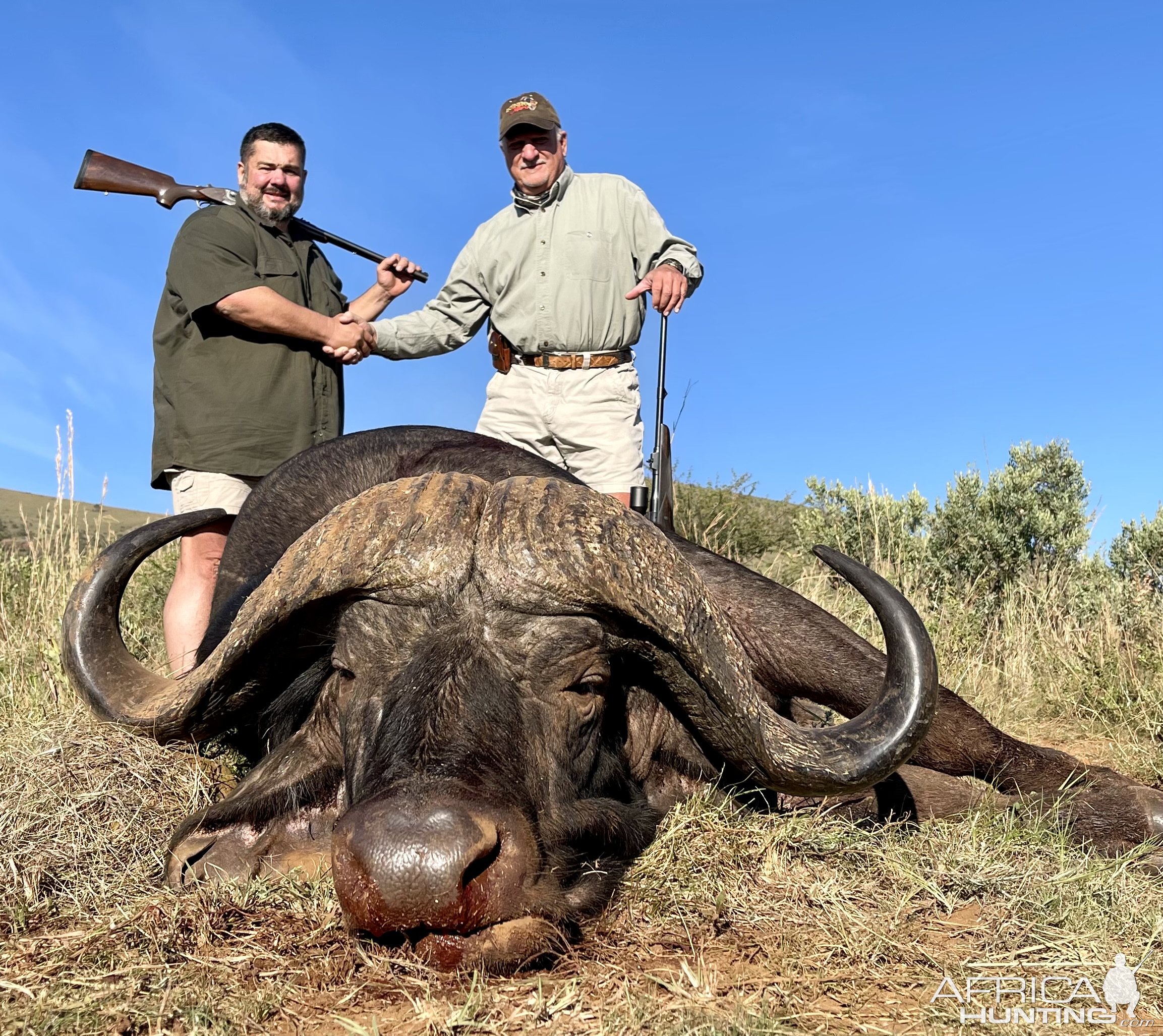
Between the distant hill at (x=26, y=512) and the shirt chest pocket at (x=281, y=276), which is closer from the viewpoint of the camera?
the shirt chest pocket at (x=281, y=276)

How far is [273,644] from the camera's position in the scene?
3.16 meters

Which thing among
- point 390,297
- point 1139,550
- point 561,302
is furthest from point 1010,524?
point 390,297

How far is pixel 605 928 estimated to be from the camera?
8.39 ft

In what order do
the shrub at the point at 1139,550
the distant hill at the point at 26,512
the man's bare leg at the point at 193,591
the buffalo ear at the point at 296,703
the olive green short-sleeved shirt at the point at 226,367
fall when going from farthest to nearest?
the distant hill at the point at 26,512 → the shrub at the point at 1139,550 → the olive green short-sleeved shirt at the point at 226,367 → the man's bare leg at the point at 193,591 → the buffalo ear at the point at 296,703

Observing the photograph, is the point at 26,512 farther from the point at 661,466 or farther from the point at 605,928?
the point at 605,928

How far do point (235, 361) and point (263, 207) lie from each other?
1019 millimetres

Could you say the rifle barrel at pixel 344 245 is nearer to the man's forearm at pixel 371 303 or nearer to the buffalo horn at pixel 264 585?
the man's forearm at pixel 371 303

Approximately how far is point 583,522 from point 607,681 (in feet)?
1.55

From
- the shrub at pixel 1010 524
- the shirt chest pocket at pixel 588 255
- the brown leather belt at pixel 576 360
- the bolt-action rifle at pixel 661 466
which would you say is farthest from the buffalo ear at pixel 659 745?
the shrub at pixel 1010 524

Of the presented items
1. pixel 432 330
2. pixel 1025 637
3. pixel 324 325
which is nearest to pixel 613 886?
pixel 324 325

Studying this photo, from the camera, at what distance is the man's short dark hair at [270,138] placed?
18.6 feet

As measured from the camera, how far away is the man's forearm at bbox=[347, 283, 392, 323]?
6.13m

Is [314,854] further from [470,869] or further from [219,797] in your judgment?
[470,869]

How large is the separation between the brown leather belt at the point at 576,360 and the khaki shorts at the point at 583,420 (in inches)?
1.1
